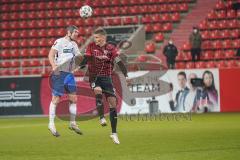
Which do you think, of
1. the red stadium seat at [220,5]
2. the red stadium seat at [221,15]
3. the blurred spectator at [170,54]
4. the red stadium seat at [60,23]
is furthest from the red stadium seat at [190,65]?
the red stadium seat at [60,23]

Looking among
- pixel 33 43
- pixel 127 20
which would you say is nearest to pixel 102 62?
pixel 127 20

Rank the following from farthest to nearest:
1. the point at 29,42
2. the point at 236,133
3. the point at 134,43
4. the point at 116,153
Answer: the point at 29,42 < the point at 134,43 < the point at 236,133 < the point at 116,153

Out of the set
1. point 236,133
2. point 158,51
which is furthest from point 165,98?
point 236,133

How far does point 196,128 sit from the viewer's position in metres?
17.1

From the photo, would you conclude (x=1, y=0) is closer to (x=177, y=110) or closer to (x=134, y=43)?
(x=134, y=43)

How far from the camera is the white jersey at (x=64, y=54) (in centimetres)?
1516

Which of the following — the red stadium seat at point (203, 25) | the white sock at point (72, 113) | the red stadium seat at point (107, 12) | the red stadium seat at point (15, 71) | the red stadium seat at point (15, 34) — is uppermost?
the red stadium seat at point (107, 12)

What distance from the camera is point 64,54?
15219mm

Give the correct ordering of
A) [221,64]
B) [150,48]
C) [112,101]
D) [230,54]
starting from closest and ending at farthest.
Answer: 1. [112,101]
2. [221,64]
3. [230,54]
4. [150,48]

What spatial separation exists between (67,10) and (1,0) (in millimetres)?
4673

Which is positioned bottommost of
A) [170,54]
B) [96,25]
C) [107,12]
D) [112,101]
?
[112,101]

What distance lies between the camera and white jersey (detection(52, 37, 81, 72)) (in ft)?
49.7

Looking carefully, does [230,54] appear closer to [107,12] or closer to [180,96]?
[180,96]

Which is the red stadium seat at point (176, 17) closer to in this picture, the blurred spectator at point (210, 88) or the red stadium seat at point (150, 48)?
the red stadium seat at point (150, 48)
